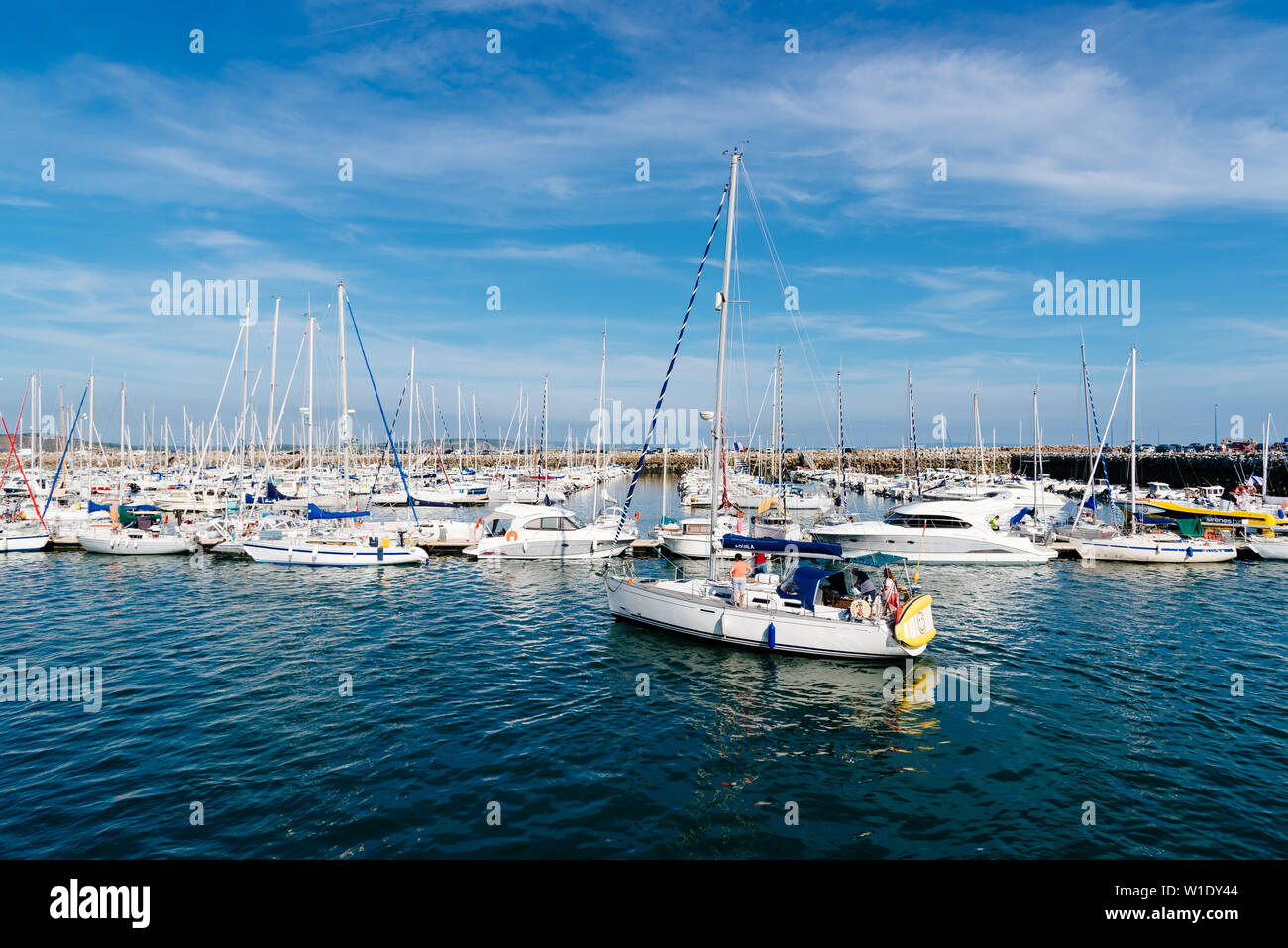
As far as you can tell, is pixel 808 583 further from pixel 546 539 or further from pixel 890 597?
pixel 546 539

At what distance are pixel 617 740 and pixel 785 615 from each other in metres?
7.32

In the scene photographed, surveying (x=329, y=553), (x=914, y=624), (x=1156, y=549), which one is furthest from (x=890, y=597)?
(x=329, y=553)

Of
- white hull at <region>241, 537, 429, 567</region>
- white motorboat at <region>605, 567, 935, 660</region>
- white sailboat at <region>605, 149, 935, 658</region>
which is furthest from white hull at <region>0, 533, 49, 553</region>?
white motorboat at <region>605, 567, 935, 660</region>

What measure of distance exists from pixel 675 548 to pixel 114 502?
142 feet

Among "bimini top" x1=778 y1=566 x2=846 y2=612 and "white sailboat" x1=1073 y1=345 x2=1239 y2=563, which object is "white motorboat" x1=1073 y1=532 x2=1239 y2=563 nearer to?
"white sailboat" x1=1073 y1=345 x2=1239 y2=563

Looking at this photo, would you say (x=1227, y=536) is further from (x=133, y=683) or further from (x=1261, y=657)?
(x=133, y=683)

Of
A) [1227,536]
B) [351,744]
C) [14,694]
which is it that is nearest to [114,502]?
[14,694]

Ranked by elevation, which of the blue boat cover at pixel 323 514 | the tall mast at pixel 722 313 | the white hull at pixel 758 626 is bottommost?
the white hull at pixel 758 626

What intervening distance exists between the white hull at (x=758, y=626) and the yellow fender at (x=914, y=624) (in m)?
0.23

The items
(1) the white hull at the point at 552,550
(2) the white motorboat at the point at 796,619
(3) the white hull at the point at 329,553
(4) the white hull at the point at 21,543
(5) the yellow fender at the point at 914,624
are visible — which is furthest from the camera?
(4) the white hull at the point at 21,543

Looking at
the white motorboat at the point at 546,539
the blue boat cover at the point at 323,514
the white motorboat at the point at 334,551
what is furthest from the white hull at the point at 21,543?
the white motorboat at the point at 546,539

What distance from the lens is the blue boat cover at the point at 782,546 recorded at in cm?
2339

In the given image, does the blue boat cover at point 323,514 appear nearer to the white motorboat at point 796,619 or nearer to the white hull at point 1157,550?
the white motorboat at point 796,619

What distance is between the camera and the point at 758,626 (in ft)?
65.3
